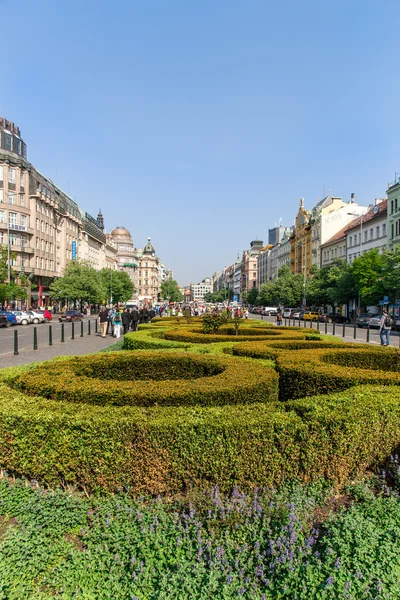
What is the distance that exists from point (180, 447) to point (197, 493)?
46cm

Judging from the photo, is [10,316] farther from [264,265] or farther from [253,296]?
[264,265]

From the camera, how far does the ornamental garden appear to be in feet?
11.7

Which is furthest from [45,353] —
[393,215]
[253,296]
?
[253,296]

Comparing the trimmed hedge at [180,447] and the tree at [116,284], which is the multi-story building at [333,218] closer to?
the tree at [116,284]

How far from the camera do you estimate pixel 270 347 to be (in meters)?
11.2

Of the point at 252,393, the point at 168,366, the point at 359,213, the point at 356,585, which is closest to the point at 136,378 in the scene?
the point at 168,366

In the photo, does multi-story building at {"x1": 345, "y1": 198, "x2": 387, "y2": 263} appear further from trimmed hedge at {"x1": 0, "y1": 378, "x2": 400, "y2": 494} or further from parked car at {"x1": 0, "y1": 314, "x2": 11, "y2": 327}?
trimmed hedge at {"x1": 0, "y1": 378, "x2": 400, "y2": 494}

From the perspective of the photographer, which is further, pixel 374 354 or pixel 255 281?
pixel 255 281

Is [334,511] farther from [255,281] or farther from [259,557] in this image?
[255,281]

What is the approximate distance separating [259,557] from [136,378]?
5302 millimetres

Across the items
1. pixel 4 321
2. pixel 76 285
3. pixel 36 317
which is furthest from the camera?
pixel 76 285

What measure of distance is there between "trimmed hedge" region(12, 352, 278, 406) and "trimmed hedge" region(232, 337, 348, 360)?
1494 millimetres

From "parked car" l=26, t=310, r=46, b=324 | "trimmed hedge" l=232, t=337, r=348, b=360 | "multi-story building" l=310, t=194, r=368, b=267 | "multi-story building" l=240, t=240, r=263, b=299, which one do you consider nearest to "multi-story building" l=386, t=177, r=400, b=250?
"multi-story building" l=310, t=194, r=368, b=267

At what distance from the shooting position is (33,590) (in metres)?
3.54
